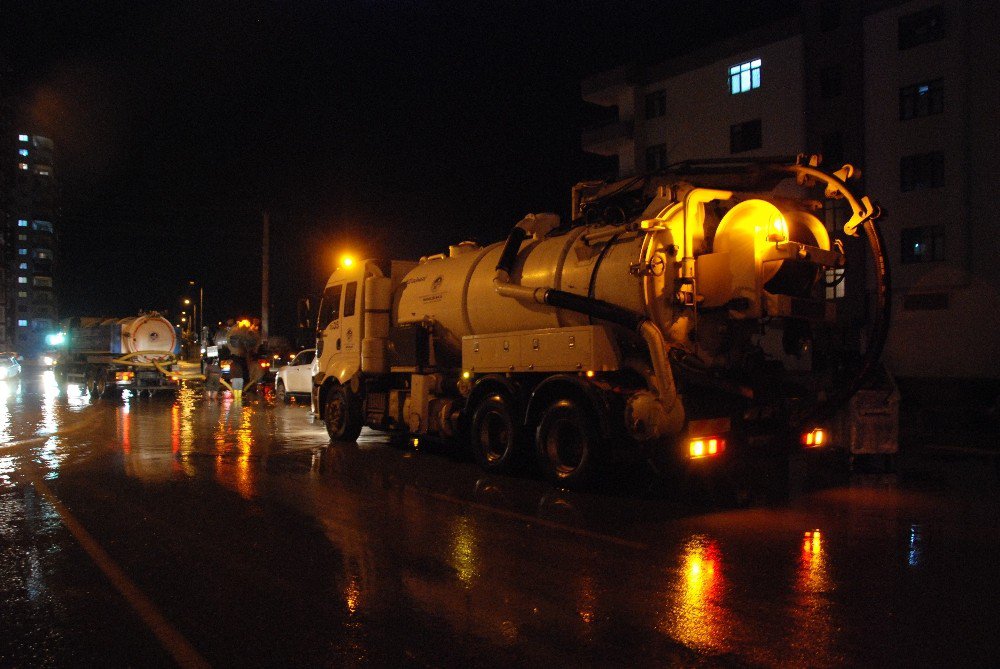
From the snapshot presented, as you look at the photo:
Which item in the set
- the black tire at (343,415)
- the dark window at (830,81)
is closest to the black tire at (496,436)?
the black tire at (343,415)

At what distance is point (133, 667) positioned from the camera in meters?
4.04

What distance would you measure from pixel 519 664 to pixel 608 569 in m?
1.93

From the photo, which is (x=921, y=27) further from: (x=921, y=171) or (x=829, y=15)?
(x=921, y=171)

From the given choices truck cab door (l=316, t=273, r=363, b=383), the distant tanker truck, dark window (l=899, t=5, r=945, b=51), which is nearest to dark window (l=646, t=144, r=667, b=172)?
dark window (l=899, t=5, r=945, b=51)

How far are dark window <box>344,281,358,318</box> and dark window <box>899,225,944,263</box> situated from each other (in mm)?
24146

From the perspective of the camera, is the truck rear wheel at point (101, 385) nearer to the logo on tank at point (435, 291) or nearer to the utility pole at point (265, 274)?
the utility pole at point (265, 274)

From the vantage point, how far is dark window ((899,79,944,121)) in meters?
29.2

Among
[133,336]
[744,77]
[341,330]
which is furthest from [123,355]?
[744,77]

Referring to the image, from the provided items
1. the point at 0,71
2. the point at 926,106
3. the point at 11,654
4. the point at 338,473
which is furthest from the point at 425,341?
the point at 0,71

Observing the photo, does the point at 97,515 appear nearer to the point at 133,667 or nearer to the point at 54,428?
the point at 133,667

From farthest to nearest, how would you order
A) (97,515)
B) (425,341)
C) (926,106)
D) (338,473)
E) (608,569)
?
(926,106), (425,341), (338,473), (97,515), (608,569)

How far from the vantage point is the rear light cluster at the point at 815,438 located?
29.3ft

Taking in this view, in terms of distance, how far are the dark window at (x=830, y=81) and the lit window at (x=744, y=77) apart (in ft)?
9.45

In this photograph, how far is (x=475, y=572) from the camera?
5777 mm
